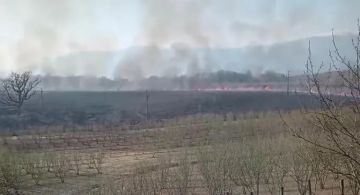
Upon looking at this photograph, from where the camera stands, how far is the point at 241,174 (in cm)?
2330

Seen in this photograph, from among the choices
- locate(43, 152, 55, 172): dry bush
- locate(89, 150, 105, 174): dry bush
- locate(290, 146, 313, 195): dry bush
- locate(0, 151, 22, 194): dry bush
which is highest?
locate(290, 146, 313, 195): dry bush

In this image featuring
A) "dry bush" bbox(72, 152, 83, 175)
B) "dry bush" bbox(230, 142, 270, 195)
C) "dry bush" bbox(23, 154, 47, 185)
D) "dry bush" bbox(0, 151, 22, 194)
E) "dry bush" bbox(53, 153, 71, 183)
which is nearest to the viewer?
"dry bush" bbox(230, 142, 270, 195)

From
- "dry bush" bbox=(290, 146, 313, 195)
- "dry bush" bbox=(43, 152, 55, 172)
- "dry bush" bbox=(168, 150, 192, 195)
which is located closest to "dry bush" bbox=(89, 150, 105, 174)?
"dry bush" bbox=(43, 152, 55, 172)

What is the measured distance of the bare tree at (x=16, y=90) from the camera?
92750 mm

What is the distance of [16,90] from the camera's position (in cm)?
9469

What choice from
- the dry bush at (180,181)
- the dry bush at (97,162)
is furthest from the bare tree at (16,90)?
the dry bush at (180,181)

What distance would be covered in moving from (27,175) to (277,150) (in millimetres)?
18265

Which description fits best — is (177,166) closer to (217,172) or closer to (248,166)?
(217,172)

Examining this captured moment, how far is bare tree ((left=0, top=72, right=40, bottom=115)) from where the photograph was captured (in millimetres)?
92750

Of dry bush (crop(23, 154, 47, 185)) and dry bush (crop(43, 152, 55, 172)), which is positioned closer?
dry bush (crop(23, 154, 47, 185))

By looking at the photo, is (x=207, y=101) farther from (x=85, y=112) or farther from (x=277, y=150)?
(x=277, y=150)

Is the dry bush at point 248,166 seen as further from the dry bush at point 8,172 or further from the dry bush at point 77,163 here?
the dry bush at point 77,163

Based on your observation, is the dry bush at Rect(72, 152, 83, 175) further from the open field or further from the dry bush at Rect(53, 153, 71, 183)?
the dry bush at Rect(53, 153, 71, 183)

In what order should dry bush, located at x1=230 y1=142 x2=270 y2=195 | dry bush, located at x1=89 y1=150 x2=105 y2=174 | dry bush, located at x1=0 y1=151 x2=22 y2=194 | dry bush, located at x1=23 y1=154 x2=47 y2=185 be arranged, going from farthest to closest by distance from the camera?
dry bush, located at x1=89 y1=150 x2=105 y2=174, dry bush, located at x1=23 y1=154 x2=47 y2=185, dry bush, located at x1=0 y1=151 x2=22 y2=194, dry bush, located at x1=230 y1=142 x2=270 y2=195
